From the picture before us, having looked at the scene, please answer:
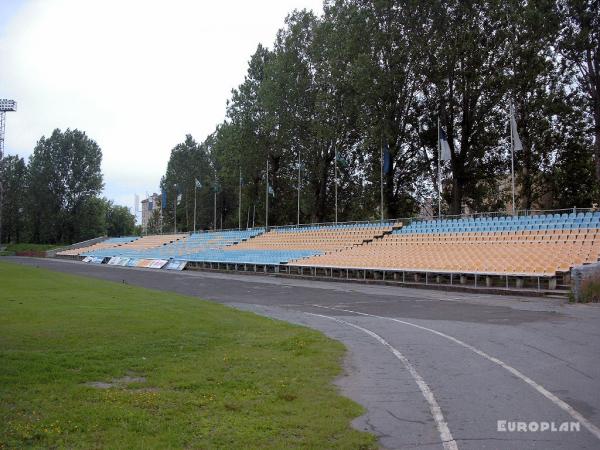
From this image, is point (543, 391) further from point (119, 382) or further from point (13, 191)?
point (13, 191)

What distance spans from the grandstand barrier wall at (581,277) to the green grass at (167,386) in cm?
1114

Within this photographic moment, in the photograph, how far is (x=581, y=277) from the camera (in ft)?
59.7

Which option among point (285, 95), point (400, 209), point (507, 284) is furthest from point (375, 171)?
point (507, 284)

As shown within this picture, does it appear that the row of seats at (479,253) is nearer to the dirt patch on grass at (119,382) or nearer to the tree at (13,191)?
the dirt patch on grass at (119,382)

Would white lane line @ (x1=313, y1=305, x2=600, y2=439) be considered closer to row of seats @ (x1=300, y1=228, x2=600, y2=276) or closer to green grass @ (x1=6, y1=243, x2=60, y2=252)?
row of seats @ (x1=300, y1=228, x2=600, y2=276)

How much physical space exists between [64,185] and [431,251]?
85451mm

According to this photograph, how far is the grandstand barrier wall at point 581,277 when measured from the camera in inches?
712

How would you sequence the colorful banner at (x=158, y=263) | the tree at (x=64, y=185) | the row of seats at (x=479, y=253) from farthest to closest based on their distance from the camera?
1. the tree at (x=64, y=185)
2. the colorful banner at (x=158, y=263)
3. the row of seats at (x=479, y=253)

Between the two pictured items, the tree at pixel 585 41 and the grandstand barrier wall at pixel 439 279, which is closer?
the grandstand barrier wall at pixel 439 279

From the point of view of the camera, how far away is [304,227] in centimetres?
5031

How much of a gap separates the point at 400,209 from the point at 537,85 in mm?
17815

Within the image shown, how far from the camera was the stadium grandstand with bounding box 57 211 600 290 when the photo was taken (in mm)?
23109

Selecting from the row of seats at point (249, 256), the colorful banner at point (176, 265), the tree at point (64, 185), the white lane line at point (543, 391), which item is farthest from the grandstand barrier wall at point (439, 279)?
the tree at point (64, 185)

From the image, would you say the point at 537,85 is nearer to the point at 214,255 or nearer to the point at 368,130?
the point at 368,130
